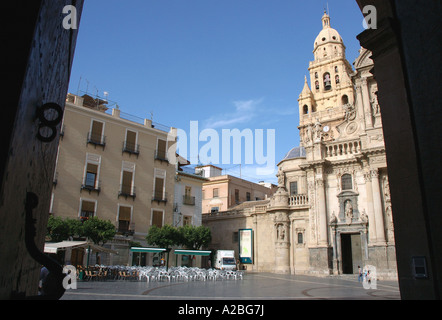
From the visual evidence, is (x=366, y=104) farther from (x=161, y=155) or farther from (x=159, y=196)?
(x=159, y=196)

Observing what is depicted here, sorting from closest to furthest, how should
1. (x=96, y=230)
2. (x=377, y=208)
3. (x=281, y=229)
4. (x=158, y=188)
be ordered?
1. (x=96, y=230)
2. (x=377, y=208)
3. (x=158, y=188)
4. (x=281, y=229)

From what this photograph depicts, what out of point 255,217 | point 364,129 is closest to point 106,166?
point 255,217

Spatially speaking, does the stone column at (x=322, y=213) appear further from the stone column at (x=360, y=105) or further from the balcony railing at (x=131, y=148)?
the balcony railing at (x=131, y=148)

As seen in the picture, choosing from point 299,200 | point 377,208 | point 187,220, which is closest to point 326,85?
point 299,200

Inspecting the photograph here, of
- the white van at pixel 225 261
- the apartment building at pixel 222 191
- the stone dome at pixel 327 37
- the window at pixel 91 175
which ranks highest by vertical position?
the stone dome at pixel 327 37

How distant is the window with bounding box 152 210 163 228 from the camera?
1166 inches

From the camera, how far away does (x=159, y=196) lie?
30.4 m

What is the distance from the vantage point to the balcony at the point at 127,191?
90.6ft

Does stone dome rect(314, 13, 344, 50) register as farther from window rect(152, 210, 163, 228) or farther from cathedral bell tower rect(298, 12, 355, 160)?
window rect(152, 210, 163, 228)

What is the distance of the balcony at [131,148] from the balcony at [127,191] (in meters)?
2.94

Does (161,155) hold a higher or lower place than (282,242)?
higher

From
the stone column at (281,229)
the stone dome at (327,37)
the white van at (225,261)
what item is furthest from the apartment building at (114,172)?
the stone dome at (327,37)

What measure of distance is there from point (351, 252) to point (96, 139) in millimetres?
23684
